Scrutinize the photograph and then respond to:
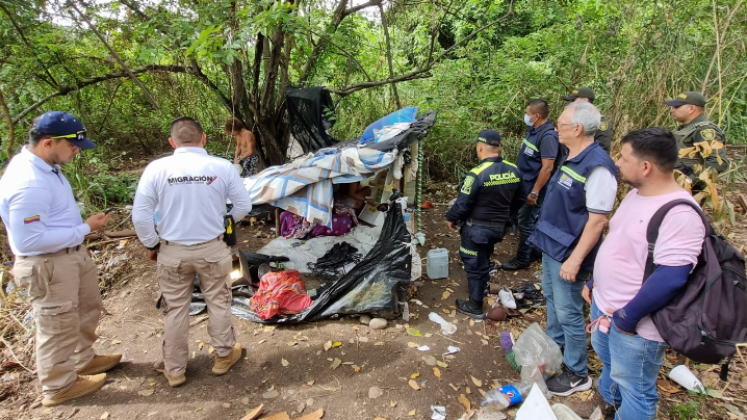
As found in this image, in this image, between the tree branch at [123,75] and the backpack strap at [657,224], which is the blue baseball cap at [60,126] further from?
the tree branch at [123,75]

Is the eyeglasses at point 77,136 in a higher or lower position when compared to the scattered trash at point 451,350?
higher

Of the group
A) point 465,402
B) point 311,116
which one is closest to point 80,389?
point 465,402

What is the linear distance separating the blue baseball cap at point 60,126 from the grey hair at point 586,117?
10.4 feet

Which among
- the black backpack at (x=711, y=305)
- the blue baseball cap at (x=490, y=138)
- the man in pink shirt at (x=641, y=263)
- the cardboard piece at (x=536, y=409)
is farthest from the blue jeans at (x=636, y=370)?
the blue baseball cap at (x=490, y=138)

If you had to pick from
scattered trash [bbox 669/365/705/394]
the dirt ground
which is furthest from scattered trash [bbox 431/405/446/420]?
scattered trash [bbox 669/365/705/394]

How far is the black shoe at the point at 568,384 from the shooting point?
2760 millimetres

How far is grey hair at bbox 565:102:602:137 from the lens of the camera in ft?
7.88

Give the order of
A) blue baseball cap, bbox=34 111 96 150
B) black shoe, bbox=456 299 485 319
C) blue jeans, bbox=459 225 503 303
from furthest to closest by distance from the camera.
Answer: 1. black shoe, bbox=456 299 485 319
2. blue jeans, bbox=459 225 503 303
3. blue baseball cap, bbox=34 111 96 150

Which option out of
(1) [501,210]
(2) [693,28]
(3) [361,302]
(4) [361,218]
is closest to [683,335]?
(1) [501,210]

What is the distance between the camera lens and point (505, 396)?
9.03 ft

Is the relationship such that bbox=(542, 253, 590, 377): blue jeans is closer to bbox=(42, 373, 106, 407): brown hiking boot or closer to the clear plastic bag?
the clear plastic bag

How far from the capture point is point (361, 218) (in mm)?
5395

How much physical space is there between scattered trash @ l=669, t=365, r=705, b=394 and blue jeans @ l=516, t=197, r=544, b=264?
75.5 inches

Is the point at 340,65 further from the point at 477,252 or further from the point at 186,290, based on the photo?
the point at 186,290
